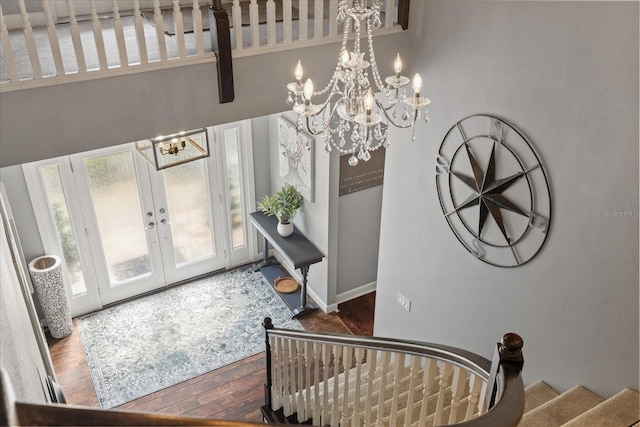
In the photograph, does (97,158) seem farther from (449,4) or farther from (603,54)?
(603,54)

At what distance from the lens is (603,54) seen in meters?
2.82

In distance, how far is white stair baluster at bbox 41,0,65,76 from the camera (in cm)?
297

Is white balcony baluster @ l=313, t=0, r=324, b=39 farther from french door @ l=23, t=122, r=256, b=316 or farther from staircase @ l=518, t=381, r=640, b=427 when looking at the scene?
french door @ l=23, t=122, r=256, b=316

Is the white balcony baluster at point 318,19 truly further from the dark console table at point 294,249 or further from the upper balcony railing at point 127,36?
the dark console table at point 294,249

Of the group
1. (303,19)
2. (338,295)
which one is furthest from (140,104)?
(338,295)

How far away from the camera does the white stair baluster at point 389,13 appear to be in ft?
13.0

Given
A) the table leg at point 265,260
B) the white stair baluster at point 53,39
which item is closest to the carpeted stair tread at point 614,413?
the white stair baluster at point 53,39

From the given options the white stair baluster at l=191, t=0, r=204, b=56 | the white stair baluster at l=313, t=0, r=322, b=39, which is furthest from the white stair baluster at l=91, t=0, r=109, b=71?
the white stair baluster at l=313, t=0, r=322, b=39

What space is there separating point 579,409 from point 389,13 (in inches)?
107

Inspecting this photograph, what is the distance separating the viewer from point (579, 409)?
3229 mm

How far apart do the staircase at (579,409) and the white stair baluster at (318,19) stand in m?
2.63

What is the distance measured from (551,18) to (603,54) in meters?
0.37

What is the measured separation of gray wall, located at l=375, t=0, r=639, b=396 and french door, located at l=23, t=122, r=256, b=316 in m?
3.27

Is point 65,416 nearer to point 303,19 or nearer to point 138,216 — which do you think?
point 303,19
